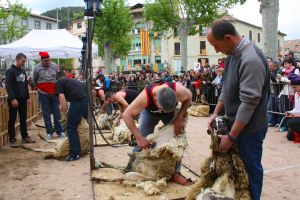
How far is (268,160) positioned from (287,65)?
4.24 m

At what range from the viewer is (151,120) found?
16.1 ft

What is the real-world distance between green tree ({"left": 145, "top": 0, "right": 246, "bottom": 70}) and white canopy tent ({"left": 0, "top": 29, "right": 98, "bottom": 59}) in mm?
16015

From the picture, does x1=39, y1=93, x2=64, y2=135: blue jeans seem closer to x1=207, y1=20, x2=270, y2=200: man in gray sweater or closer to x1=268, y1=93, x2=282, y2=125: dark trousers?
x1=268, y1=93, x2=282, y2=125: dark trousers

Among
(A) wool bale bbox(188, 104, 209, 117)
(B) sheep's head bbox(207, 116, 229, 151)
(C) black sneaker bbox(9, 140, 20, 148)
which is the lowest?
(C) black sneaker bbox(9, 140, 20, 148)

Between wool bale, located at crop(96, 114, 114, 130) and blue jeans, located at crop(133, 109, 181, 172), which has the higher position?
blue jeans, located at crop(133, 109, 181, 172)

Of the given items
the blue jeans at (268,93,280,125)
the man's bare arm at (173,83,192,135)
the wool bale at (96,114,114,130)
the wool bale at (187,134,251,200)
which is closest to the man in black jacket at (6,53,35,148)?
the wool bale at (96,114,114,130)

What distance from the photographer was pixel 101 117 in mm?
10117

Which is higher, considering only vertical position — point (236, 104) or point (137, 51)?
point (137, 51)

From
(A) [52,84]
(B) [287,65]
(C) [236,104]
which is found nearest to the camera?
(C) [236,104]

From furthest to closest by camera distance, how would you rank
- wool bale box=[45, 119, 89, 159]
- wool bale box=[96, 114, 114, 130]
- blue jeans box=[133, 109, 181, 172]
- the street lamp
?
wool bale box=[96, 114, 114, 130], wool bale box=[45, 119, 89, 159], the street lamp, blue jeans box=[133, 109, 181, 172]

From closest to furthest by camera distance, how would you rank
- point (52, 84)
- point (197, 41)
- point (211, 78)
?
point (52, 84) < point (211, 78) < point (197, 41)

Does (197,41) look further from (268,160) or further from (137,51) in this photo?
(268,160)

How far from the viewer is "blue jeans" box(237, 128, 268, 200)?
116 inches

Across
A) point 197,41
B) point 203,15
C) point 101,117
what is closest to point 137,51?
point 197,41
